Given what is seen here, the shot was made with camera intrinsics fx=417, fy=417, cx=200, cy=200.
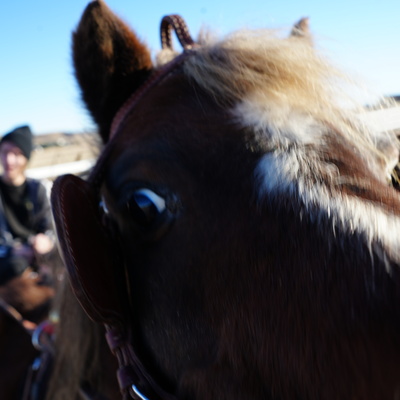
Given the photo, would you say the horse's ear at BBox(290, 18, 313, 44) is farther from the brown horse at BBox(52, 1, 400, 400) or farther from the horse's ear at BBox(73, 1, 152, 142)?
the horse's ear at BBox(73, 1, 152, 142)

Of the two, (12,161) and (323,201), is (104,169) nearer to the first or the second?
(323,201)

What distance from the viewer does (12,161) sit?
3.53 m

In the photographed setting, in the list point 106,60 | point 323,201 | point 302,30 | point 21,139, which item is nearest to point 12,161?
point 21,139

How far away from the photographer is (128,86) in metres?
1.64

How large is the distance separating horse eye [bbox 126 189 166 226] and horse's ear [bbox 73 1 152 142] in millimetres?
539

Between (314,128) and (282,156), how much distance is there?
0.59ft

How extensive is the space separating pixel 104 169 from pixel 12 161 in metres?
2.43

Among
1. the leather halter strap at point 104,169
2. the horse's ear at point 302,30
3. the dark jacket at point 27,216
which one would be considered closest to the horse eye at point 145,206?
the leather halter strap at point 104,169

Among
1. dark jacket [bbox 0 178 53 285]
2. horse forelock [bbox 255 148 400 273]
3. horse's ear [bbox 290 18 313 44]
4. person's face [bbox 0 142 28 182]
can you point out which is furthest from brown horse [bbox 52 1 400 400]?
person's face [bbox 0 142 28 182]

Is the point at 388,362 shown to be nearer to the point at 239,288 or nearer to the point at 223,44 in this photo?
the point at 239,288

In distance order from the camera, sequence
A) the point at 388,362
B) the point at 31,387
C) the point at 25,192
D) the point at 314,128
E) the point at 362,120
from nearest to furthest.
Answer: the point at 388,362 < the point at 314,128 < the point at 362,120 < the point at 31,387 < the point at 25,192

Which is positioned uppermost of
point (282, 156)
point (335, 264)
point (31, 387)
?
point (282, 156)

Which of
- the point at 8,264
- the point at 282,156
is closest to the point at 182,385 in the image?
the point at 282,156

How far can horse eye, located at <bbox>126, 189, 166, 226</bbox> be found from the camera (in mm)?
1212
